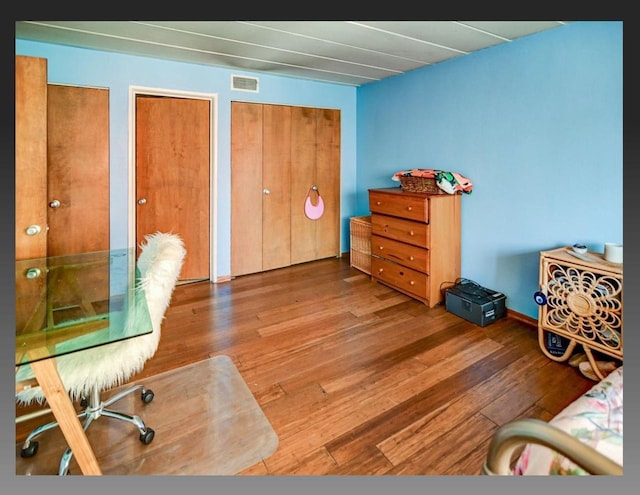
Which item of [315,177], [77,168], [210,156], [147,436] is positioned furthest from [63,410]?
[315,177]

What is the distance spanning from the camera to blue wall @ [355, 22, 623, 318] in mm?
2320

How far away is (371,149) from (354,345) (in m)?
2.66

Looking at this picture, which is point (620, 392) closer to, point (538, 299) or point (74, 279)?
point (538, 299)

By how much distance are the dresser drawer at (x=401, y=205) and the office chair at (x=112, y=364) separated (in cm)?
203

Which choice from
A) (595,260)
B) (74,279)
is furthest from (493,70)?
(74,279)

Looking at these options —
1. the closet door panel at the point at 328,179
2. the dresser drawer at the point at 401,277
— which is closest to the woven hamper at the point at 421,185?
the dresser drawer at the point at 401,277

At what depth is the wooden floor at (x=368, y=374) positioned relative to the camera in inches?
64.1

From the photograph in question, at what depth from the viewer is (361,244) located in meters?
4.21

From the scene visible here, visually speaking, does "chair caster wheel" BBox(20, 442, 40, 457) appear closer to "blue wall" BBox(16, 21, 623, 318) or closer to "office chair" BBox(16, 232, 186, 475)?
"office chair" BBox(16, 232, 186, 475)

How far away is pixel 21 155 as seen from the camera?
7.50 ft

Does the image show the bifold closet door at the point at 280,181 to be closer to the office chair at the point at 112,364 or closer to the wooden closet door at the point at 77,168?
the wooden closet door at the point at 77,168

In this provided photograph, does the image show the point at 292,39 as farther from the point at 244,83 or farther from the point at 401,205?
the point at 401,205

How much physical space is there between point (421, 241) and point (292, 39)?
6.19 feet

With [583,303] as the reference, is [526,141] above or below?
above
